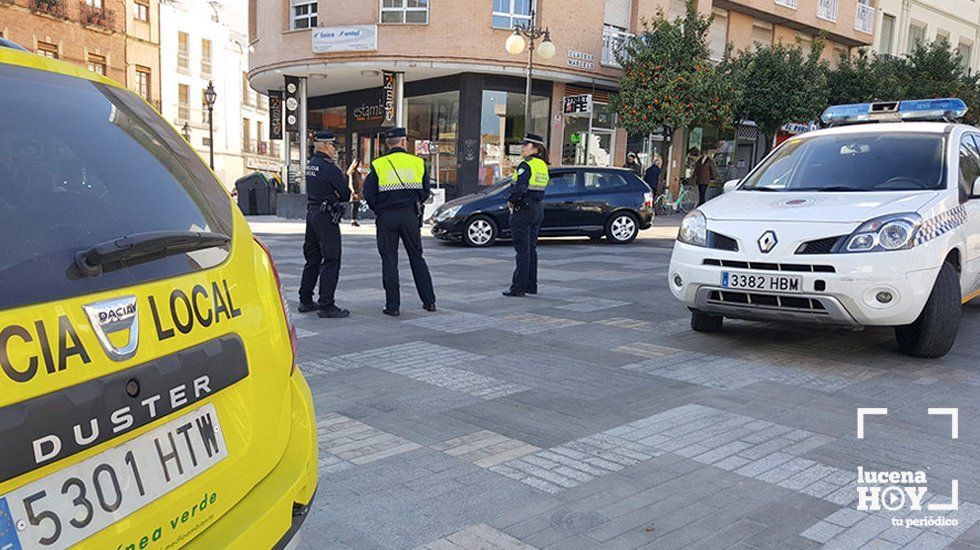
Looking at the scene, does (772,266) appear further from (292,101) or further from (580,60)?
(292,101)

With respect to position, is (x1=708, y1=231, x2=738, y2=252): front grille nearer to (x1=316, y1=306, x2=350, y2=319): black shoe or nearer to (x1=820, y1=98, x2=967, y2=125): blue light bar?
(x1=820, y1=98, x2=967, y2=125): blue light bar

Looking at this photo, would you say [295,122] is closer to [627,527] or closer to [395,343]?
[395,343]

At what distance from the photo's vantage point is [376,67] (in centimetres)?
2258

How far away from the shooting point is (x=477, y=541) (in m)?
2.87

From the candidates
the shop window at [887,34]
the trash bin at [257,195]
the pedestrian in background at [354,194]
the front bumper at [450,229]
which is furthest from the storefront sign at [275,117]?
the shop window at [887,34]

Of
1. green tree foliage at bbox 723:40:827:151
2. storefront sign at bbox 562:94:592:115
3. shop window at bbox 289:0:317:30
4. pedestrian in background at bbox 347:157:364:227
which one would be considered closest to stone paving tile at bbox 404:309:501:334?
pedestrian in background at bbox 347:157:364:227

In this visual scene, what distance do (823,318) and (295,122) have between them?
2204 centimetres

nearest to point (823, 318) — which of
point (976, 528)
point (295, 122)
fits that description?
point (976, 528)

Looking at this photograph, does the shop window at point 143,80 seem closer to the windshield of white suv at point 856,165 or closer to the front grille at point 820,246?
the windshield of white suv at point 856,165

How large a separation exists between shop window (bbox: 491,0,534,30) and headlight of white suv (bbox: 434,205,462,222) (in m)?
9.75

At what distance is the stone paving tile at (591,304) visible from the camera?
799 cm

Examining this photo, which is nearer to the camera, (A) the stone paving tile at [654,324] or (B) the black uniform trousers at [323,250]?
(A) the stone paving tile at [654,324]

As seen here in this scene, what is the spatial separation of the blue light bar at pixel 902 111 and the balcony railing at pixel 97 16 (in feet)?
141

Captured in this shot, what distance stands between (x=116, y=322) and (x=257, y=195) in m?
24.3
